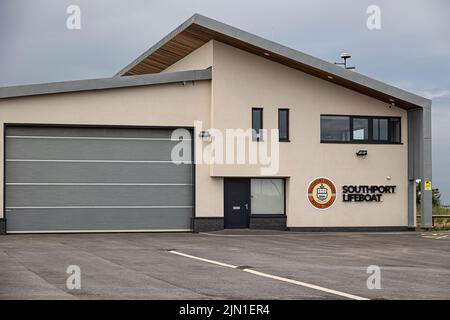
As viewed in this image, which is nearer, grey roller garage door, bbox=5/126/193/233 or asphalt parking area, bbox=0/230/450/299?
asphalt parking area, bbox=0/230/450/299

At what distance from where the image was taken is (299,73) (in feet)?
95.3

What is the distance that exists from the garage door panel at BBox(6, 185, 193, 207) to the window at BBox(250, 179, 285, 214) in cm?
252

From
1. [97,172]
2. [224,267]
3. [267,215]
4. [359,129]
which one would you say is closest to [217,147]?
[267,215]

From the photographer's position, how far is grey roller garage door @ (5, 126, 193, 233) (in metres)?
26.3

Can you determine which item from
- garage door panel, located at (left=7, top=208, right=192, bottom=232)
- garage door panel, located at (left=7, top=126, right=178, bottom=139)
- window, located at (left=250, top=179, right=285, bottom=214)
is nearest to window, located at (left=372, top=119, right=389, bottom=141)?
window, located at (left=250, top=179, right=285, bottom=214)

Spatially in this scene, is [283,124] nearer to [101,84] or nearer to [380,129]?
[380,129]

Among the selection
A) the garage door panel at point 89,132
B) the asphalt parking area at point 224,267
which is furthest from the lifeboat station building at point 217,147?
the asphalt parking area at point 224,267

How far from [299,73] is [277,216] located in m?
5.39

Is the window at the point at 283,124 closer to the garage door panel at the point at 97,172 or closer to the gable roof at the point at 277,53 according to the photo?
the gable roof at the point at 277,53

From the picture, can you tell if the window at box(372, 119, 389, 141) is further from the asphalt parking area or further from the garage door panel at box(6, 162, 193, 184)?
the garage door panel at box(6, 162, 193, 184)

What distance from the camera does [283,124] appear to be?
28.9 metres

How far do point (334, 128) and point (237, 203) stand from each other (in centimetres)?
473

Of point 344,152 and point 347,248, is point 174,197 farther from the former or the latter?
point 347,248

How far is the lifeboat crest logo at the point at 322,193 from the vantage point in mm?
29141
